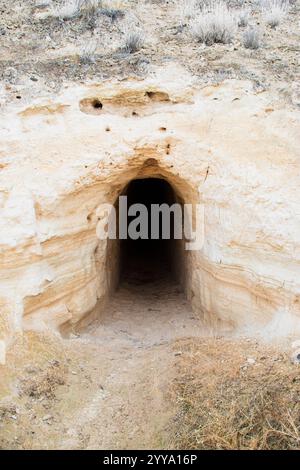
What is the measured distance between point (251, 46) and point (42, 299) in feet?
13.8

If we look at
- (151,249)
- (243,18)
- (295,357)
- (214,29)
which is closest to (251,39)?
(214,29)

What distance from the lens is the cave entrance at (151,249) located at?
9250 mm

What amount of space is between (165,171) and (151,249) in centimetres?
524

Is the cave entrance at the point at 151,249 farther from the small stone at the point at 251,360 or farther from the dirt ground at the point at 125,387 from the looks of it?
the small stone at the point at 251,360

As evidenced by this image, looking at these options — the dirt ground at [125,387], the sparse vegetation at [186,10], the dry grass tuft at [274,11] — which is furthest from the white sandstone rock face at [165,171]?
the dry grass tuft at [274,11]

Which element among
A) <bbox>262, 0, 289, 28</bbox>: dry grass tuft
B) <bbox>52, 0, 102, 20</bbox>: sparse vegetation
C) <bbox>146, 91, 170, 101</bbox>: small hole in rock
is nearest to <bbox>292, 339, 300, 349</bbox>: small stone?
<bbox>146, 91, 170, 101</bbox>: small hole in rock

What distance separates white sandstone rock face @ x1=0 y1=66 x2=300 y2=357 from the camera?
579 centimetres

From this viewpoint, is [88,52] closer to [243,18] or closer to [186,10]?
[186,10]

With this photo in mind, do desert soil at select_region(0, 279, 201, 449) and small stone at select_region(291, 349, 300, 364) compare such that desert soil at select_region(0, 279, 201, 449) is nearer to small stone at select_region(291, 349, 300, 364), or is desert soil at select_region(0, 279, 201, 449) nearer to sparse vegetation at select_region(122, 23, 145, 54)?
small stone at select_region(291, 349, 300, 364)

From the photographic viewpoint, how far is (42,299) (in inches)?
238

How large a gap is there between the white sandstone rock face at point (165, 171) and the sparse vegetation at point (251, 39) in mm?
1208

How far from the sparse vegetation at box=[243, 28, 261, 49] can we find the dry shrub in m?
3.94
